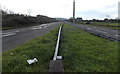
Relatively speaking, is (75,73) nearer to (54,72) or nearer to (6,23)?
(54,72)

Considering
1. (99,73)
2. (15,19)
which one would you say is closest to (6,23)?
(15,19)

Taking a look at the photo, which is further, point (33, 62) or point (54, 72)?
point (33, 62)

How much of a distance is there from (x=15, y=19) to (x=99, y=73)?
32.7 metres

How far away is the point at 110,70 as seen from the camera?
9.95 feet

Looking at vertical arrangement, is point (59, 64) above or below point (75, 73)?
above

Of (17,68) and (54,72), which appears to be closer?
(54,72)

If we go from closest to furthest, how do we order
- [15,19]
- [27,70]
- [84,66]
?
[27,70] → [84,66] → [15,19]

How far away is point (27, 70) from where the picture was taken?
9.96 ft

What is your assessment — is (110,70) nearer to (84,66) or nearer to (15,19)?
(84,66)

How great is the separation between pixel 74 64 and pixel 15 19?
3189cm

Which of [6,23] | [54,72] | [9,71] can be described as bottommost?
[9,71]

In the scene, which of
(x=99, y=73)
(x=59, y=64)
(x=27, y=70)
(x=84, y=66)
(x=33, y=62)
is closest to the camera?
(x=59, y=64)

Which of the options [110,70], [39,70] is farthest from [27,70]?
[110,70]

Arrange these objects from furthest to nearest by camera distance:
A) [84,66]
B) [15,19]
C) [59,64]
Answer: [15,19], [84,66], [59,64]
